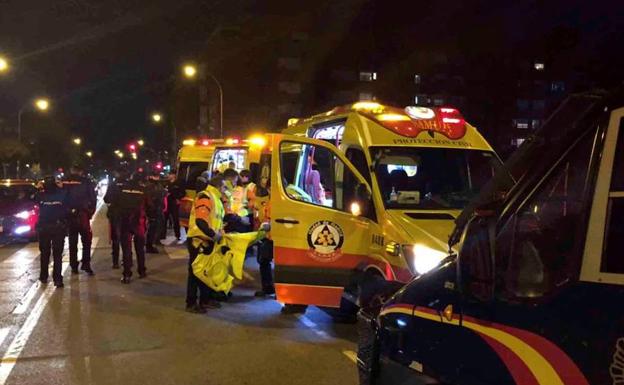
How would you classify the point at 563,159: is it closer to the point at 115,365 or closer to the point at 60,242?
the point at 115,365

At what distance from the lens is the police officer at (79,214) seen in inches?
420

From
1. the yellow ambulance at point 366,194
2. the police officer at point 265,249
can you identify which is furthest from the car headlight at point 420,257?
the police officer at point 265,249

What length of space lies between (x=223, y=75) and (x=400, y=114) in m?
74.7

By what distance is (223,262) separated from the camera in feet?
27.3

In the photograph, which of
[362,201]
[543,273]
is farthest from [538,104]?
[543,273]

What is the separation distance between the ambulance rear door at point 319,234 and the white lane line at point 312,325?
334 millimetres

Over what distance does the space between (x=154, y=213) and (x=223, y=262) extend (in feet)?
19.0

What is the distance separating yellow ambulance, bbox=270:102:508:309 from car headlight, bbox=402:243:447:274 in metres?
0.42

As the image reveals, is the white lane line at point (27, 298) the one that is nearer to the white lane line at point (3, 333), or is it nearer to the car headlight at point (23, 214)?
the white lane line at point (3, 333)

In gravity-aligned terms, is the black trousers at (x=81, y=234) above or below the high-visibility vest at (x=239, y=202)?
below

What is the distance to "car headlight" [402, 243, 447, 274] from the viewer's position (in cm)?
582

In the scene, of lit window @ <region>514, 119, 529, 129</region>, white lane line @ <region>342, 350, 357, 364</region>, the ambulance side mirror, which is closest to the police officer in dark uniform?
the ambulance side mirror

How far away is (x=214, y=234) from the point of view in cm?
802

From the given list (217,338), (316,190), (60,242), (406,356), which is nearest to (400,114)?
(316,190)
